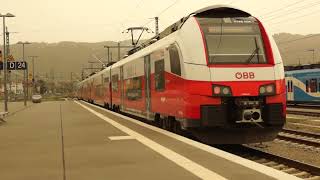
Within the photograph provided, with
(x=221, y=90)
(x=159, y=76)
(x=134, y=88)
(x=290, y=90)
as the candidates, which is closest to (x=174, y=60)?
(x=221, y=90)

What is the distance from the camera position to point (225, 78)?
12.4 meters

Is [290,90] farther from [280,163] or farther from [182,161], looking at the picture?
[182,161]

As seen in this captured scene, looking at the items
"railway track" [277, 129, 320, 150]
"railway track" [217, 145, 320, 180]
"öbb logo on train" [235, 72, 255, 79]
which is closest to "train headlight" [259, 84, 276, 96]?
"öbb logo on train" [235, 72, 255, 79]

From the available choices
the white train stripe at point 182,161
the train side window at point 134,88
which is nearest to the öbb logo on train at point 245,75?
the white train stripe at point 182,161

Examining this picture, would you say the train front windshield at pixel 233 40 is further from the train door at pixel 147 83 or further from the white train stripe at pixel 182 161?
the train door at pixel 147 83

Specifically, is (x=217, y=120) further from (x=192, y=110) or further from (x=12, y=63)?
(x=12, y=63)

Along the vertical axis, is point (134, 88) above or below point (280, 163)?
above

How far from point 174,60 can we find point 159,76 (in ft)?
7.13

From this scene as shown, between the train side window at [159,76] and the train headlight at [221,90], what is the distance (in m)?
3.13

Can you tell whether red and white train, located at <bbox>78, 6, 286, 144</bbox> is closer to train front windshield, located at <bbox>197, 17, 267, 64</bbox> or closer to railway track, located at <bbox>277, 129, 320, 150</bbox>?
train front windshield, located at <bbox>197, 17, 267, 64</bbox>

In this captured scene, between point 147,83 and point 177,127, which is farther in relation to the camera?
point 147,83

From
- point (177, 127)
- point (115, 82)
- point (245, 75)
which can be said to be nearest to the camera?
point (245, 75)

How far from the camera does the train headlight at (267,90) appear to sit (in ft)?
41.0

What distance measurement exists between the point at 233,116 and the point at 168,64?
2850 mm
